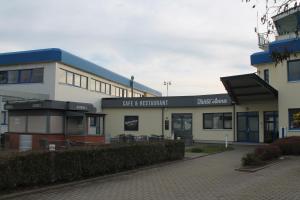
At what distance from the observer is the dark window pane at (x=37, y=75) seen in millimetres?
34125

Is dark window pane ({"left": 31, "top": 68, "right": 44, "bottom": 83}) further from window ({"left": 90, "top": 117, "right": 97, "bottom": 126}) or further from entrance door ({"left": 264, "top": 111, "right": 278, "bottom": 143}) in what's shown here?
entrance door ({"left": 264, "top": 111, "right": 278, "bottom": 143})

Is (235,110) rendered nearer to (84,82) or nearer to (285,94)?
(285,94)

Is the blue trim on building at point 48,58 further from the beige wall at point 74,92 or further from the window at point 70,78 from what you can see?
the window at point 70,78

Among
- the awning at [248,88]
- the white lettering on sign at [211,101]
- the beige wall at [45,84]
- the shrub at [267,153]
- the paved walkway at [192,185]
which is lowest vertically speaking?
the paved walkway at [192,185]

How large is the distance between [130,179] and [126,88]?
38.3 meters

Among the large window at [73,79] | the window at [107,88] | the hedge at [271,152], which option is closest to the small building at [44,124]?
the hedge at [271,152]

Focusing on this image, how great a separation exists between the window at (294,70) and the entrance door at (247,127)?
5.70m

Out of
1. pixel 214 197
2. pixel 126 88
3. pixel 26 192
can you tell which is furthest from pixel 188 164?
pixel 126 88

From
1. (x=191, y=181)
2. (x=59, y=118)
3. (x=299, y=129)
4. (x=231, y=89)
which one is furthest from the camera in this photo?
(x=231, y=89)

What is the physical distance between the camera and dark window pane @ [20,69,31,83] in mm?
34875

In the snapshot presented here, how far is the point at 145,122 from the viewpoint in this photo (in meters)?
39.5

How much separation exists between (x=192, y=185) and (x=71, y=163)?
12.4ft

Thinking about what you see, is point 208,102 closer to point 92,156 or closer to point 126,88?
point 126,88

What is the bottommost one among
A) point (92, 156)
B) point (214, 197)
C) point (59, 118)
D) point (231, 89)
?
point (214, 197)
